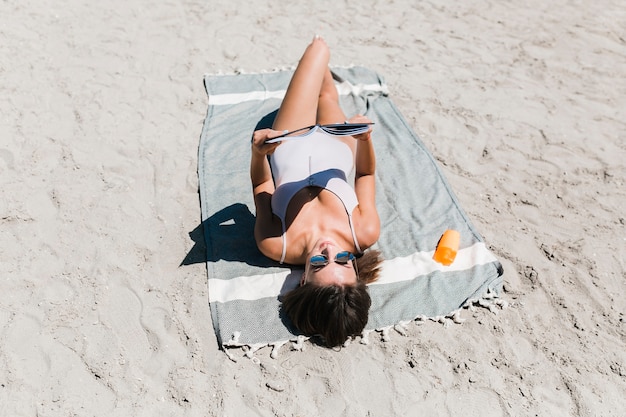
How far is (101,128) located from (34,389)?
8.57 ft

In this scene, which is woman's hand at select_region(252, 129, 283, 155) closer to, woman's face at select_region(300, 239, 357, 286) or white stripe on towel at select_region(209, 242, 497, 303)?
woman's face at select_region(300, 239, 357, 286)

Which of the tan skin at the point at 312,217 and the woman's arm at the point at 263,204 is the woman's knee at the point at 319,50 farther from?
the woman's arm at the point at 263,204

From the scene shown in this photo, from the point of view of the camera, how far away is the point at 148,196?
4.43 m

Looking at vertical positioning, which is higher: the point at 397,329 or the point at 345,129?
the point at 345,129

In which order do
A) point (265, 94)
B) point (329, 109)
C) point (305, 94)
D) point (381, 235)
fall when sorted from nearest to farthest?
point (381, 235) → point (305, 94) → point (329, 109) → point (265, 94)

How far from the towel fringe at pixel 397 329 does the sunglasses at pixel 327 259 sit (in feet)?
1.59

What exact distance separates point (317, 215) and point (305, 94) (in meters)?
1.13

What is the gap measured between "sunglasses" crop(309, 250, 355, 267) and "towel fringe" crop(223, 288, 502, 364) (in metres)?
0.49

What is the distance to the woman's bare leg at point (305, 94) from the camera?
4.32 m

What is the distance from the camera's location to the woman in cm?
331

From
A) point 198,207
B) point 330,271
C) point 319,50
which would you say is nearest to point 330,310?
point 330,271

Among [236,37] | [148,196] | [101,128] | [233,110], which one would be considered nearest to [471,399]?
[148,196]

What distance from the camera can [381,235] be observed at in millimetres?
4254

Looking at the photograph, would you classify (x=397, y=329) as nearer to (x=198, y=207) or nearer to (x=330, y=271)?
(x=330, y=271)
